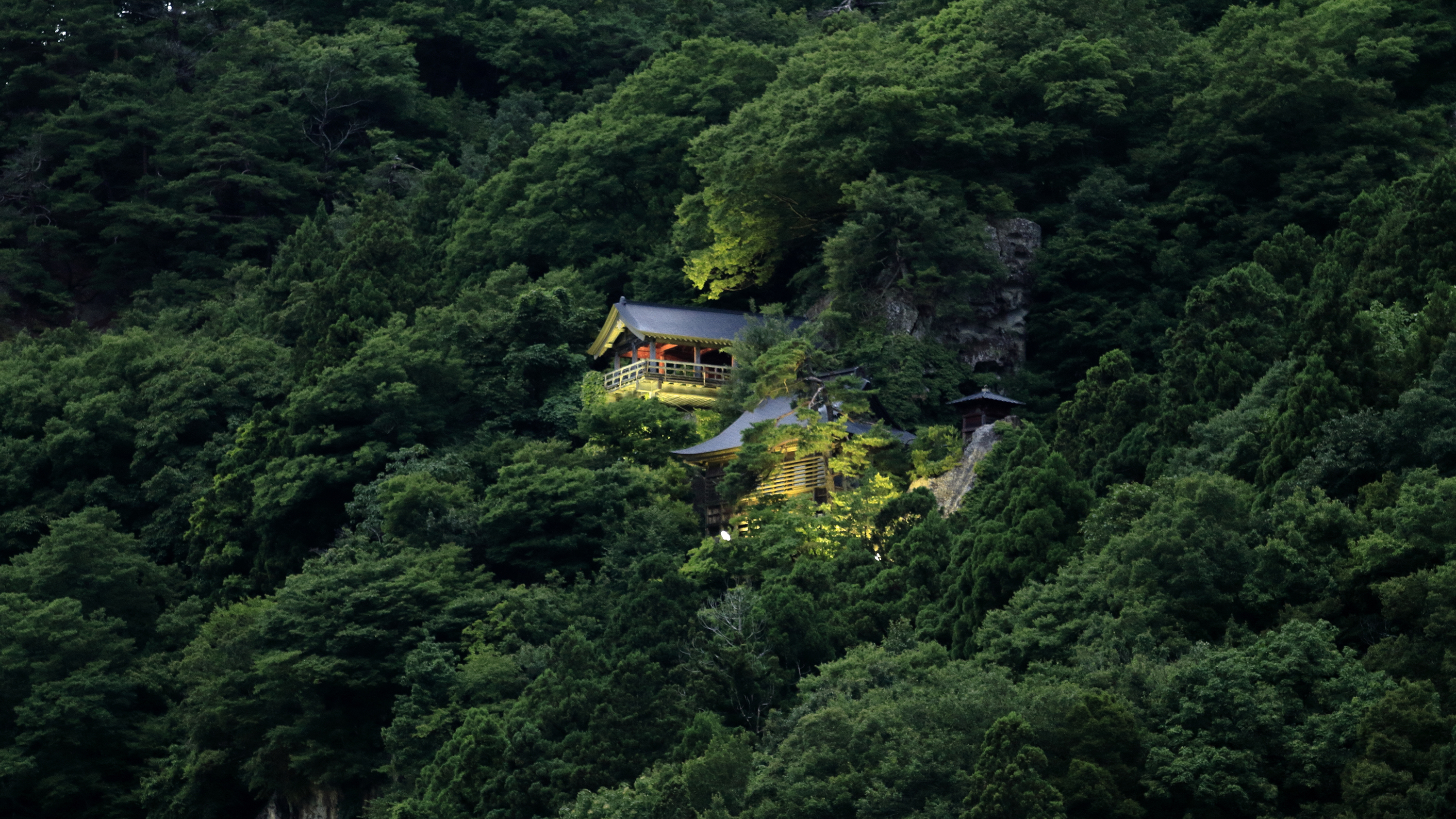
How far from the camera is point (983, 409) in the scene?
1726 inches

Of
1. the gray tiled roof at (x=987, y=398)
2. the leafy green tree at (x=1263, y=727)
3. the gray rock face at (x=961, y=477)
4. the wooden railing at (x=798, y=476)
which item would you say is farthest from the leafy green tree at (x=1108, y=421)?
the leafy green tree at (x=1263, y=727)

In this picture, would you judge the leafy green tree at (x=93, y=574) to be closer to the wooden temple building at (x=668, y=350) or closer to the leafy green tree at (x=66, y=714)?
the leafy green tree at (x=66, y=714)

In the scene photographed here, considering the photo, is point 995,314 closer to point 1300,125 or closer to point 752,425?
point 1300,125

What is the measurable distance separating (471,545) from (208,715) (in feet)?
20.6

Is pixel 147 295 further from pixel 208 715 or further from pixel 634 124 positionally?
pixel 208 715

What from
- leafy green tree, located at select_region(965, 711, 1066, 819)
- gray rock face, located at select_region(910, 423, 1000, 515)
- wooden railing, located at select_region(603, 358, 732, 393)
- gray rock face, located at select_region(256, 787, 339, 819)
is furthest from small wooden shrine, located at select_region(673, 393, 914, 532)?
leafy green tree, located at select_region(965, 711, 1066, 819)

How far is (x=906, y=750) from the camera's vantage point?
95.2 feet

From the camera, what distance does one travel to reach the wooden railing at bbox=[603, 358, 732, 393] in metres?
47.6

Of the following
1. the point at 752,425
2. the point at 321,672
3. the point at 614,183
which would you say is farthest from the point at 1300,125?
the point at 321,672

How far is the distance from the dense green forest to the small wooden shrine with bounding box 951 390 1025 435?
946 mm

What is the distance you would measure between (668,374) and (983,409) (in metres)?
7.96

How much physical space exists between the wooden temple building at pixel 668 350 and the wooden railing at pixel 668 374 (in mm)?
11

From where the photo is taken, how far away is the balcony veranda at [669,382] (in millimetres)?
47531

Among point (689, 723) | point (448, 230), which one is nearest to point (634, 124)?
point (448, 230)
